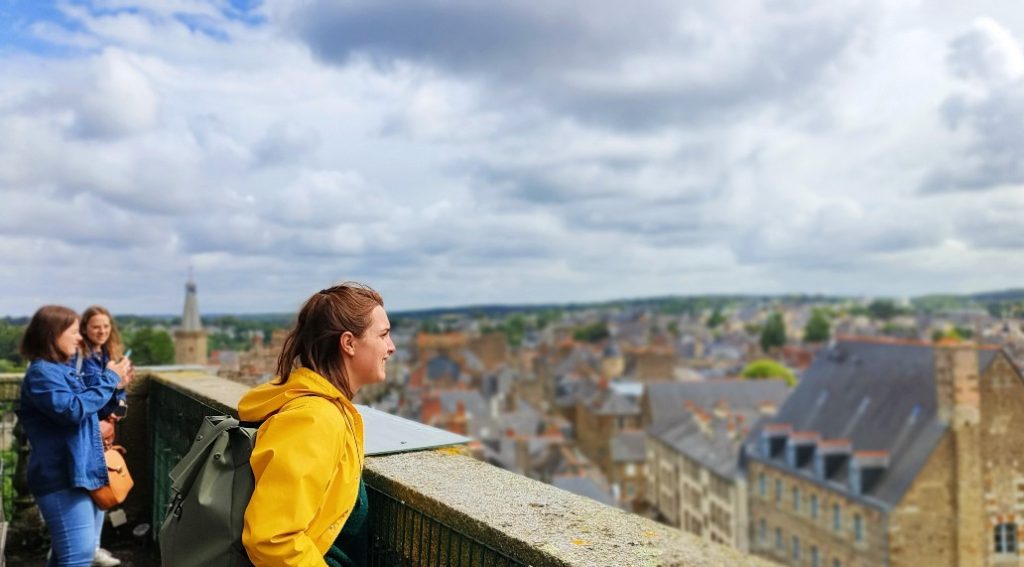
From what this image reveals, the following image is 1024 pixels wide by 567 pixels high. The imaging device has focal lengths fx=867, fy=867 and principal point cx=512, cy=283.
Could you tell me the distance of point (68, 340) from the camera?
15.4 ft

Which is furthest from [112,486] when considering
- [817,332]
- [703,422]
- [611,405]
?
[817,332]

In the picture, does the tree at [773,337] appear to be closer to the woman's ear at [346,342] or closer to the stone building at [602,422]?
the stone building at [602,422]

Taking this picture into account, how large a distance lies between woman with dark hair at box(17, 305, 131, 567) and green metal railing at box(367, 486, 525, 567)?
82.3 inches

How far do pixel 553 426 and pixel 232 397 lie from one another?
7596 centimetres

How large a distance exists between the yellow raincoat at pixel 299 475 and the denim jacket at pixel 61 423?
2.51m

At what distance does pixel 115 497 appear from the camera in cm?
491

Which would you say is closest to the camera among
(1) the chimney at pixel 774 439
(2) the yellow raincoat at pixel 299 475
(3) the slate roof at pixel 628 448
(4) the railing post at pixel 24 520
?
(2) the yellow raincoat at pixel 299 475

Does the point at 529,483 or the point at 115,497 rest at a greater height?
the point at 529,483

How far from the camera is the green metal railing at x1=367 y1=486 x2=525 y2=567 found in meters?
2.75

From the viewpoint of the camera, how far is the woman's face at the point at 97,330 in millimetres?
5395

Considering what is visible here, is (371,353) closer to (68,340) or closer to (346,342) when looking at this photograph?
(346,342)

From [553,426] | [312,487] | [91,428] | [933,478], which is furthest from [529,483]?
[553,426]

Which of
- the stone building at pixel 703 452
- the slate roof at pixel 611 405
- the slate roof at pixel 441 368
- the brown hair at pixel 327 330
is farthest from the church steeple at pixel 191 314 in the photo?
the slate roof at pixel 441 368

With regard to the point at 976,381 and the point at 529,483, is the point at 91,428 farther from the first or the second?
the point at 976,381
